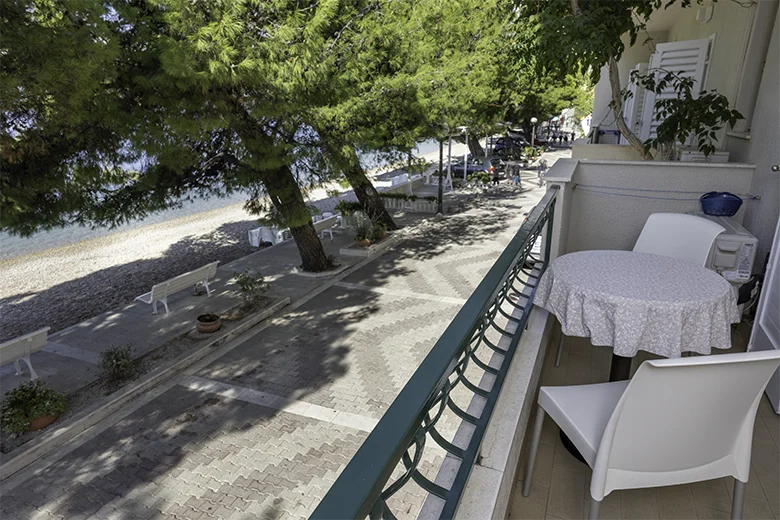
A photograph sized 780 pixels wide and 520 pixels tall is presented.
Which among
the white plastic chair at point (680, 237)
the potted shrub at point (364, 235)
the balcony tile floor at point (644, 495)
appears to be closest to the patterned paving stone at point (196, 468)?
the balcony tile floor at point (644, 495)

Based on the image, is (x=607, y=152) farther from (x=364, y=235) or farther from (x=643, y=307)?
(x=643, y=307)

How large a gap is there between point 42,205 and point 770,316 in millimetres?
7313

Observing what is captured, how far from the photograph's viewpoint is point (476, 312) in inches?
57.4

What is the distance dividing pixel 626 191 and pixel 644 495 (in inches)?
129

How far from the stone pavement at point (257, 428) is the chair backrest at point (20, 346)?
1.76 metres

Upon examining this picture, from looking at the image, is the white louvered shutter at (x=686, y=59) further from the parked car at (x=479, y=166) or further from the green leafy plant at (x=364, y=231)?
the parked car at (x=479, y=166)

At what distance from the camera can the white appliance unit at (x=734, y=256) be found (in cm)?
372

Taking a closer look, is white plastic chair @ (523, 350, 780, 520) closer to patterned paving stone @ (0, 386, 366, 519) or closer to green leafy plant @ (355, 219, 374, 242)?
patterned paving stone @ (0, 386, 366, 519)

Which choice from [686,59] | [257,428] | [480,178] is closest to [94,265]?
[257,428]

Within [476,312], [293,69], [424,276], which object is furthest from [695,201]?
[424,276]

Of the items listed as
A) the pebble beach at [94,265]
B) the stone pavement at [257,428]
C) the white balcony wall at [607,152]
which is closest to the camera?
the stone pavement at [257,428]

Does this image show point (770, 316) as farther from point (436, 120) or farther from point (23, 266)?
point (23, 266)

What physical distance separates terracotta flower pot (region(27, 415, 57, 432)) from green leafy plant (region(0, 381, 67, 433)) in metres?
0.04

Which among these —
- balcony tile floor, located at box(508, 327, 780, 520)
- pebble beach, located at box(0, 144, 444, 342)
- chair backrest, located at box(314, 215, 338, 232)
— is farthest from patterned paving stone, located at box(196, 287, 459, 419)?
pebble beach, located at box(0, 144, 444, 342)
